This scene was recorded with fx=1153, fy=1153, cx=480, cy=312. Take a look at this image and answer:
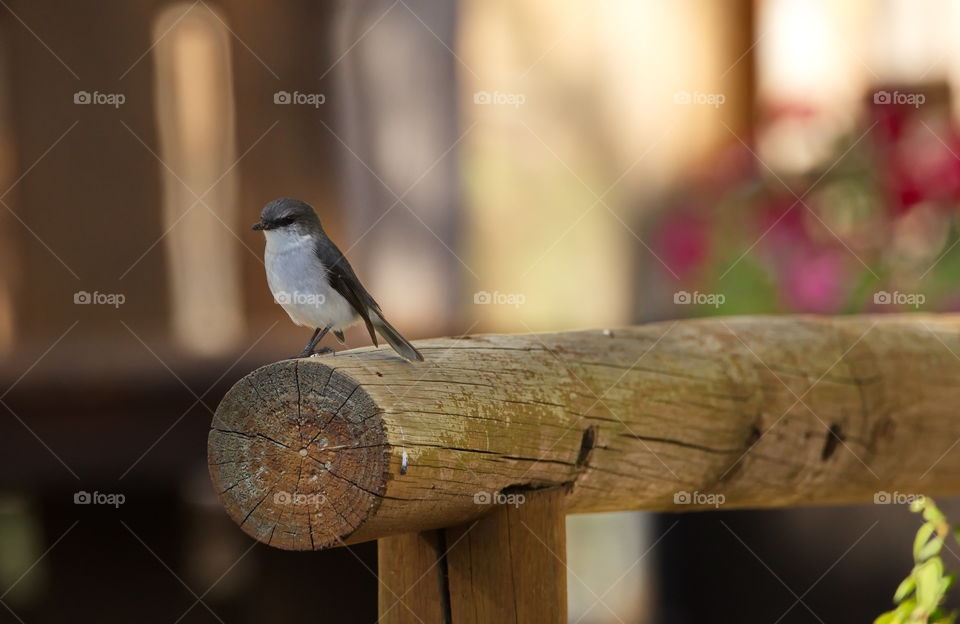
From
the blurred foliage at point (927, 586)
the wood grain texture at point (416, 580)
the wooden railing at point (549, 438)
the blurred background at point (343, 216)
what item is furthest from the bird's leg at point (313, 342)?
the blurred background at point (343, 216)

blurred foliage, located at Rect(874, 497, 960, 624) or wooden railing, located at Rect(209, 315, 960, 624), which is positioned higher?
wooden railing, located at Rect(209, 315, 960, 624)

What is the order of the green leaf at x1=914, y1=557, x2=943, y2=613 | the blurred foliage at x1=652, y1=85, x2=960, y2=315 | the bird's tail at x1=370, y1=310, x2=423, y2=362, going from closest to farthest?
the bird's tail at x1=370, y1=310, x2=423, y2=362 → the green leaf at x1=914, y1=557, x2=943, y2=613 → the blurred foliage at x1=652, y1=85, x2=960, y2=315

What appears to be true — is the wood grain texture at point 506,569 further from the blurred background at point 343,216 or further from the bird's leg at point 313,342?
the blurred background at point 343,216

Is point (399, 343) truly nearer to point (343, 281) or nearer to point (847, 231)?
point (343, 281)

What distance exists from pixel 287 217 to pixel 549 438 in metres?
0.66

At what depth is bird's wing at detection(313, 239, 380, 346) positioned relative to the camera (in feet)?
6.95

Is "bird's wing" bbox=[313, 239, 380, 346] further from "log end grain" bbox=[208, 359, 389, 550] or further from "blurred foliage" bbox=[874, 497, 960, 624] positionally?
"blurred foliage" bbox=[874, 497, 960, 624]

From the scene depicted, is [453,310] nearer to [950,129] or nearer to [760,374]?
[950,129]

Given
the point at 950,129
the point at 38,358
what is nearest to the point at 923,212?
the point at 950,129

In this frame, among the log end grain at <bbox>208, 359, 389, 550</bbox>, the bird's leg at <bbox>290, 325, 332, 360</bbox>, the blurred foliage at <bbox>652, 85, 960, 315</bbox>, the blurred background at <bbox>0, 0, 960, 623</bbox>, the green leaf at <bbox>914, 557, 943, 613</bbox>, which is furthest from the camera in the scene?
the blurred background at <bbox>0, 0, 960, 623</bbox>

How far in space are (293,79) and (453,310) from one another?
3.67ft

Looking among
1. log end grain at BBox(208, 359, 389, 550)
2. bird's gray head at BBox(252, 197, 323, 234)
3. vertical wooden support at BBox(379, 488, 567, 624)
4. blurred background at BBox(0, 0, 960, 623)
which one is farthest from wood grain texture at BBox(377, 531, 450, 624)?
blurred background at BBox(0, 0, 960, 623)

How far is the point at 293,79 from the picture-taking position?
4535 mm

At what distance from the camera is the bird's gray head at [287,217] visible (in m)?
2.19
